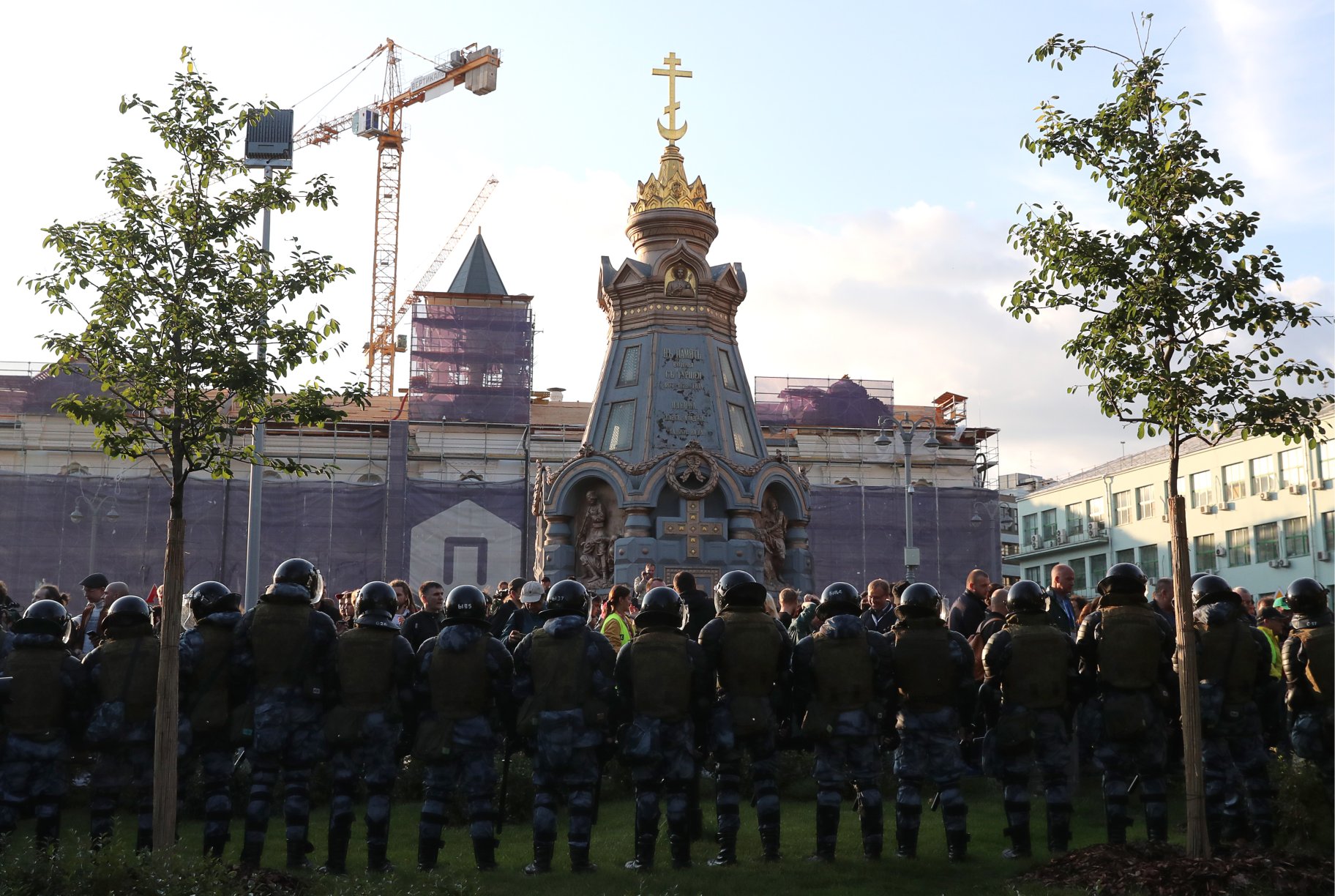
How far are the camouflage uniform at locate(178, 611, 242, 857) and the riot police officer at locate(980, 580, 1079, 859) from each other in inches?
214

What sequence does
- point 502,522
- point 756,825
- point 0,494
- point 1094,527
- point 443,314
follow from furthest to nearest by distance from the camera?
point 1094,527 < point 443,314 < point 502,522 < point 0,494 < point 756,825

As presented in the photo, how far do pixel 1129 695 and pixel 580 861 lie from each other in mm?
4012

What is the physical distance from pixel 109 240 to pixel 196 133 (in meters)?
0.95

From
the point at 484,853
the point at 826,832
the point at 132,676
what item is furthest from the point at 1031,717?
the point at 132,676

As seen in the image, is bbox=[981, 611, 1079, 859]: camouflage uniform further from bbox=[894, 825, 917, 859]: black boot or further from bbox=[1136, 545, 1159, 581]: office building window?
bbox=[1136, 545, 1159, 581]: office building window

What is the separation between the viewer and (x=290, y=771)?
8.75 metres

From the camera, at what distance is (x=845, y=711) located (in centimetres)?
894

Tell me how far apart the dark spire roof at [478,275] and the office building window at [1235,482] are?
102 feet

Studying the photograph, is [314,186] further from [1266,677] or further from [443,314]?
[443,314]

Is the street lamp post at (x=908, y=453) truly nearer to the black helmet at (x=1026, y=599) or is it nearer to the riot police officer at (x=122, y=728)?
the black helmet at (x=1026, y=599)

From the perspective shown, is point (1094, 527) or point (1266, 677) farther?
point (1094, 527)

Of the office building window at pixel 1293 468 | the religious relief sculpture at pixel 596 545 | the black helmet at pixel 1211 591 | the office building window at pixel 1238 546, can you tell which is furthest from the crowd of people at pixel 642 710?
the office building window at pixel 1238 546

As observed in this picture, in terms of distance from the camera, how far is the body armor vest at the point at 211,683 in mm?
8898

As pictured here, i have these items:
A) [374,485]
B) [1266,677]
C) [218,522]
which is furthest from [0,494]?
[1266,677]
